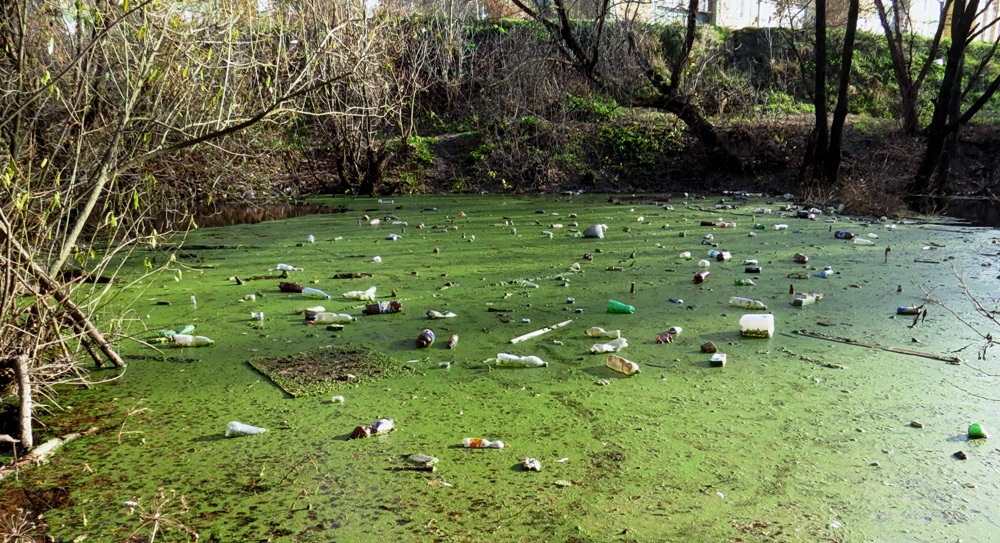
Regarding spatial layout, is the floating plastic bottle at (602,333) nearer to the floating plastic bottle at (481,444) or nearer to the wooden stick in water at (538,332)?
the wooden stick in water at (538,332)

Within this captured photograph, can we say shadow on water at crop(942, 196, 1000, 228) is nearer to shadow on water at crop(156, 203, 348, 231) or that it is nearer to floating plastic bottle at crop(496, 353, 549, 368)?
floating plastic bottle at crop(496, 353, 549, 368)

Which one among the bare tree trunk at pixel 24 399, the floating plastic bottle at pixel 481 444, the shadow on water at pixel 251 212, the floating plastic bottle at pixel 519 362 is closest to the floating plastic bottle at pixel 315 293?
the floating plastic bottle at pixel 519 362

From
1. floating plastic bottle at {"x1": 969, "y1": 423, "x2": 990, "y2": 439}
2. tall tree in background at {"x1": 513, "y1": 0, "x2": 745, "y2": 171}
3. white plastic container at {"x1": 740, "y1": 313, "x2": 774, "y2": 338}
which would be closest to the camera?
floating plastic bottle at {"x1": 969, "y1": 423, "x2": 990, "y2": 439}

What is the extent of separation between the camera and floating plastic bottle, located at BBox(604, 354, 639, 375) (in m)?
3.07

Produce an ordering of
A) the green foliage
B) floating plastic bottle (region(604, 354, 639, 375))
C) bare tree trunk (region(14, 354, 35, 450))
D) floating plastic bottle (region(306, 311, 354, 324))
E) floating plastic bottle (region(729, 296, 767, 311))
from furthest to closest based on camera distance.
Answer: the green foliage
floating plastic bottle (region(729, 296, 767, 311))
floating plastic bottle (region(306, 311, 354, 324))
floating plastic bottle (region(604, 354, 639, 375))
bare tree trunk (region(14, 354, 35, 450))

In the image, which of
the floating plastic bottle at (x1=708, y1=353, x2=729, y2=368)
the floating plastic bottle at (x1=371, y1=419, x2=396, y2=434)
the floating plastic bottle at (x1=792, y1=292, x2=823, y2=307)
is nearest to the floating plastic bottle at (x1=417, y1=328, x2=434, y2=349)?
the floating plastic bottle at (x1=371, y1=419, x2=396, y2=434)

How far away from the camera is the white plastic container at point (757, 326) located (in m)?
3.58

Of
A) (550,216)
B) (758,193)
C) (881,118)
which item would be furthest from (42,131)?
(881,118)

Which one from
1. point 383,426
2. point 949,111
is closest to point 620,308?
point 383,426

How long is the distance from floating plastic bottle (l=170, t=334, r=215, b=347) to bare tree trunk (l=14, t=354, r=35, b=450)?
1.08 meters

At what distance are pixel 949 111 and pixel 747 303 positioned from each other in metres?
7.67

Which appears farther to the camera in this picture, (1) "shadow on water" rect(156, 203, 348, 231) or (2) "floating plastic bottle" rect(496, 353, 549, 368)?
(1) "shadow on water" rect(156, 203, 348, 231)

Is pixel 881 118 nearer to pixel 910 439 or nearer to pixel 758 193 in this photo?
pixel 758 193

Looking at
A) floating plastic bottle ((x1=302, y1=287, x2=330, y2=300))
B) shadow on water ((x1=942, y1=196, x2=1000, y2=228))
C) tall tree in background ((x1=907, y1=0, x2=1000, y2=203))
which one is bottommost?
floating plastic bottle ((x1=302, y1=287, x2=330, y2=300))
